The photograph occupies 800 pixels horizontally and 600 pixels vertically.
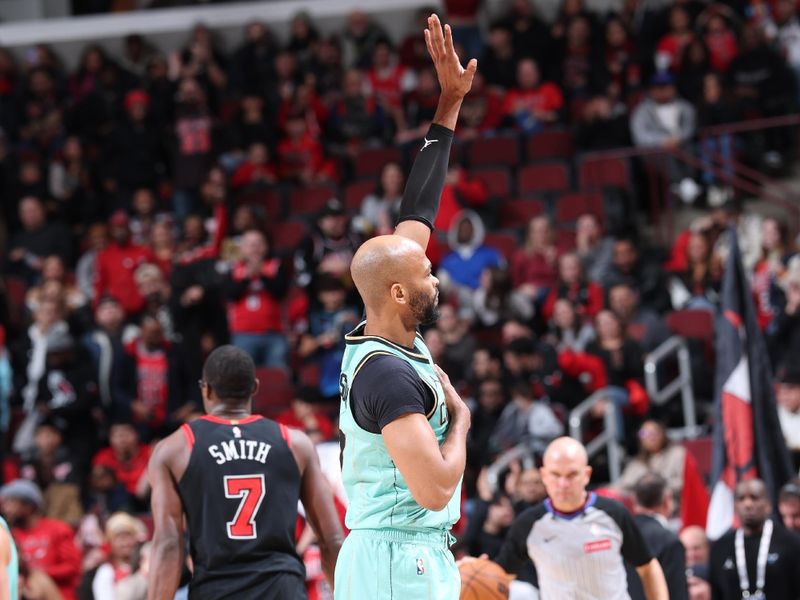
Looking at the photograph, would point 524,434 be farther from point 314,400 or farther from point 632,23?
point 632,23

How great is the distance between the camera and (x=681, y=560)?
252 inches

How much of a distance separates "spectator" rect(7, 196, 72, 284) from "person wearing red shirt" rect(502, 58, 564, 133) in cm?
522

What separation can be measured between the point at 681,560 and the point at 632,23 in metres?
10.7

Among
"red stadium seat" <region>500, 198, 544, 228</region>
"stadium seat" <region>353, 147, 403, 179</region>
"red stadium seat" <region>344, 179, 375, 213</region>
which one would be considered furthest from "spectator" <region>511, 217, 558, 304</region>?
"stadium seat" <region>353, 147, 403, 179</region>

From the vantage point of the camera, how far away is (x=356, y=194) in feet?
47.8

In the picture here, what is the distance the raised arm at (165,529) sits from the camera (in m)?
4.92

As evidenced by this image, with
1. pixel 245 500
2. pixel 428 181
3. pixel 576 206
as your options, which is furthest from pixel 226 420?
pixel 576 206

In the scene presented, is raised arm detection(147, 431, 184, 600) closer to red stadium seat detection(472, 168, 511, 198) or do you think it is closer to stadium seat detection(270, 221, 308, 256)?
stadium seat detection(270, 221, 308, 256)

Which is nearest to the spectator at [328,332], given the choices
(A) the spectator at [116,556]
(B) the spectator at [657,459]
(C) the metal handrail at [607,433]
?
(C) the metal handrail at [607,433]

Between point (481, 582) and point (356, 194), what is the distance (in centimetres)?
922

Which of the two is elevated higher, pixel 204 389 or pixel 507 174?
pixel 507 174

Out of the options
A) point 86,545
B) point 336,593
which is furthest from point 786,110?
point 336,593

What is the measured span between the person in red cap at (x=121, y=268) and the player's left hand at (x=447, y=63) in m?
9.51

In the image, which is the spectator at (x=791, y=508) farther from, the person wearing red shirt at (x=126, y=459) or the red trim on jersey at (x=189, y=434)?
the person wearing red shirt at (x=126, y=459)
